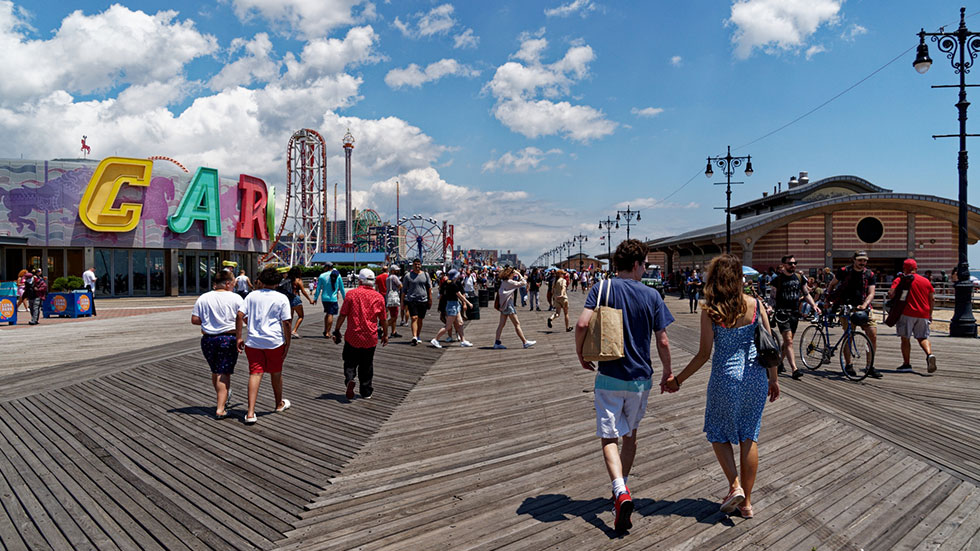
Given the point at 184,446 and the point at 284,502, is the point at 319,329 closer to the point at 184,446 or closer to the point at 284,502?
the point at 184,446

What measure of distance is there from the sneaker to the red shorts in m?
4.73

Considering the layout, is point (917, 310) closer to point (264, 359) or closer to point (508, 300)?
point (508, 300)

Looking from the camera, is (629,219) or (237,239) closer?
(237,239)

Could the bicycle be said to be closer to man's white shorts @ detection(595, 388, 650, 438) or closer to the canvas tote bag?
man's white shorts @ detection(595, 388, 650, 438)

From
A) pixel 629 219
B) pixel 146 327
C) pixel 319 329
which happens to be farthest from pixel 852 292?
pixel 629 219

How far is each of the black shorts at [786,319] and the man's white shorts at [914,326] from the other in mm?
1755

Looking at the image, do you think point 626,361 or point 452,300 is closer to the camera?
point 626,361

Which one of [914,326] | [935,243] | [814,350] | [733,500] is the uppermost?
[935,243]

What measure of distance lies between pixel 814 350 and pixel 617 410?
7059mm

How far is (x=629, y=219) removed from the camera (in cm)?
4397

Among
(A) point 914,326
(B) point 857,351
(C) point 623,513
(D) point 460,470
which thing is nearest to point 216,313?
(D) point 460,470

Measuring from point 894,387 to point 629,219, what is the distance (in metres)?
36.8

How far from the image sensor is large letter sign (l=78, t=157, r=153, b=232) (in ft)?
107

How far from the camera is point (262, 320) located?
20.6 ft
